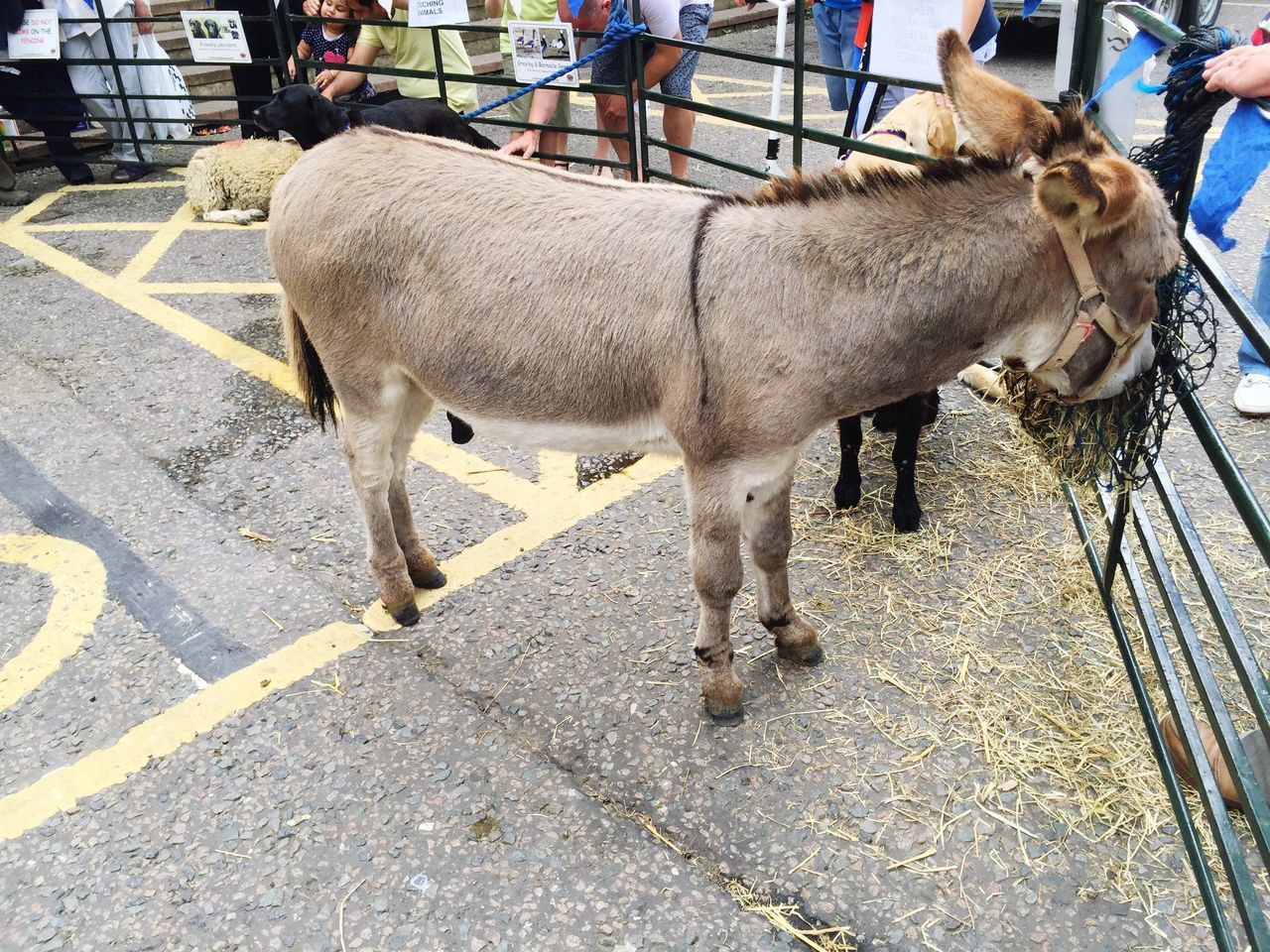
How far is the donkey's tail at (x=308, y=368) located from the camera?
3.41 meters

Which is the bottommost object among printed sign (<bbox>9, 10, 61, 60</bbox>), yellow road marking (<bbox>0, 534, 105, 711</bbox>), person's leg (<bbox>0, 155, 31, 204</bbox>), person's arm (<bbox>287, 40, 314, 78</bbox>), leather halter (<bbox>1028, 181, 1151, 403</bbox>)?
yellow road marking (<bbox>0, 534, 105, 711</bbox>)

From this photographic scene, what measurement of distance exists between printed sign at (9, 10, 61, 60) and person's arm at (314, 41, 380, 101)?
7.39 feet

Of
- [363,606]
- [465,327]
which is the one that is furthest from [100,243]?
[465,327]

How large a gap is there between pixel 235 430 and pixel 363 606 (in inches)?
65.9

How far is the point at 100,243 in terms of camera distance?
699cm

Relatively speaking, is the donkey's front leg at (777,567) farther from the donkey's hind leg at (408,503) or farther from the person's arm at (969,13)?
the person's arm at (969,13)

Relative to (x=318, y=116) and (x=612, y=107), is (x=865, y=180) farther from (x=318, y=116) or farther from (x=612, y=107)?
(x=612, y=107)

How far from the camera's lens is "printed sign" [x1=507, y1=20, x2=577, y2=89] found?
5914mm

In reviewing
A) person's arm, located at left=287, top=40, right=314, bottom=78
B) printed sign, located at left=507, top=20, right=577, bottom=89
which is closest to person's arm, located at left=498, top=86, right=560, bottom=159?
printed sign, located at left=507, top=20, right=577, bottom=89

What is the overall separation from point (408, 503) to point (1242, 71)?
9.59 ft

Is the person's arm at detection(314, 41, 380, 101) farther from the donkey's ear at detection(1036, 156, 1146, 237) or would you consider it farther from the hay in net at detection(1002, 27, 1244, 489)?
the donkey's ear at detection(1036, 156, 1146, 237)

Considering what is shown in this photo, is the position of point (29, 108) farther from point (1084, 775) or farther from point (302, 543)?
point (1084, 775)

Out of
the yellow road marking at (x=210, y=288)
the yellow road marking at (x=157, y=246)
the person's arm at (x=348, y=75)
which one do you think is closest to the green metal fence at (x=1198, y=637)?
the yellow road marking at (x=210, y=288)

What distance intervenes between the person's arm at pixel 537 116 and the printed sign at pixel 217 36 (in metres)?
2.67
